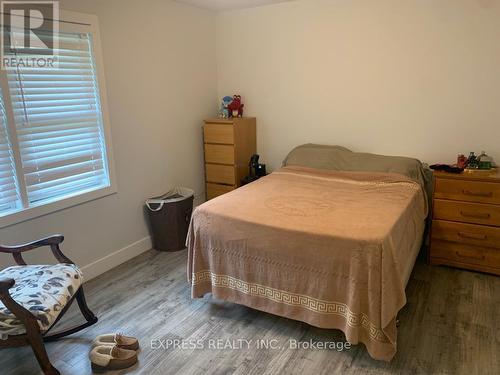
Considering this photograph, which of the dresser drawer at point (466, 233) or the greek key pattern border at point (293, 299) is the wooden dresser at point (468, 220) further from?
the greek key pattern border at point (293, 299)

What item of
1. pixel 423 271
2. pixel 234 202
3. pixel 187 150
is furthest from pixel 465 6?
pixel 187 150

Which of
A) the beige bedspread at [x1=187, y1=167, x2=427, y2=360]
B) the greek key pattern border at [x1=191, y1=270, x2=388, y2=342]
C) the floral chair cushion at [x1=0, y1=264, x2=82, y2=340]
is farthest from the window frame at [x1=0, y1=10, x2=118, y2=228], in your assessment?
the greek key pattern border at [x1=191, y1=270, x2=388, y2=342]

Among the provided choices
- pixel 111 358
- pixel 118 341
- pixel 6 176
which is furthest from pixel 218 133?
pixel 111 358

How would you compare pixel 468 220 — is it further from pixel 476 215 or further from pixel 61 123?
pixel 61 123

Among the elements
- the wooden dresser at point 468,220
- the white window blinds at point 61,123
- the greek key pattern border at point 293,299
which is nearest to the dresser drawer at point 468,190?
the wooden dresser at point 468,220

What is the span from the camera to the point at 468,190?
2688mm

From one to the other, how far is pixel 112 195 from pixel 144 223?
1.53ft

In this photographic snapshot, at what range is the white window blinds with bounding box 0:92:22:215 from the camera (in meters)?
2.24

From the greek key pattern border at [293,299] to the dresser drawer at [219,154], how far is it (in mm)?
1560

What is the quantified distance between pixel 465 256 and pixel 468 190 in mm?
519

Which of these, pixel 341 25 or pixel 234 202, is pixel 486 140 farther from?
pixel 234 202

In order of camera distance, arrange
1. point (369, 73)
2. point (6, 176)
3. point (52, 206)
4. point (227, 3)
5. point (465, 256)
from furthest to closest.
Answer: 1. point (227, 3)
2. point (369, 73)
3. point (465, 256)
4. point (52, 206)
5. point (6, 176)
